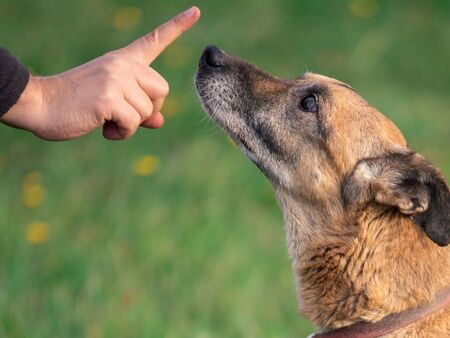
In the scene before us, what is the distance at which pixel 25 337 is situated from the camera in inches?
225

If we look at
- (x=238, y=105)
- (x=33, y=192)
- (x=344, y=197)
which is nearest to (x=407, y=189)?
(x=344, y=197)

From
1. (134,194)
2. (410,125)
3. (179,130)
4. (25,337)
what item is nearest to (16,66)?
(25,337)

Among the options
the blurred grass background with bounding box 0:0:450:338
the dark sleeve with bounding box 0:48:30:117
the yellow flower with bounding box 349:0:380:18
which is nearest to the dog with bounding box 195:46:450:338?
the blurred grass background with bounding box 0:0:450:338

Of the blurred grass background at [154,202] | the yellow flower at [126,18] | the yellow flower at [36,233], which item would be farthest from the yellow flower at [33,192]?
the yellow flower at [126,18]

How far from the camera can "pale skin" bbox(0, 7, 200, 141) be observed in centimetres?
381

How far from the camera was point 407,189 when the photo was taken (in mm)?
4668

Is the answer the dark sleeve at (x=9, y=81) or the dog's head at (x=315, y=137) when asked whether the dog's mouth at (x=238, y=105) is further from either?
the dark sleeve at (x=9, y=81)

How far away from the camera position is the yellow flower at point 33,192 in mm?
7004

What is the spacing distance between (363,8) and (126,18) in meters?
3.08

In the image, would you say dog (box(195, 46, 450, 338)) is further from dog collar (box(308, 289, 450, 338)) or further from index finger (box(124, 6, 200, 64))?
index finger (box(124, 6, 200, 64))

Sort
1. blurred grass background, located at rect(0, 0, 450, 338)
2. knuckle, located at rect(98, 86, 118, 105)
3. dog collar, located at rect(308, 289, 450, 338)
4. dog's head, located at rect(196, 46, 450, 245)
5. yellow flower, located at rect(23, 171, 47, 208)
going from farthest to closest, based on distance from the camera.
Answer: yellow flower, located at rect(23, 171, 47, 208)
blurred grass background, located at rect(0, 0, 450, 338)
dog's head, located at rect(196, 46, 450, 245)
dog collar, located at rect(308, 289, 450, 338)
knuckle, located at rect(98, 86, 118, 105)

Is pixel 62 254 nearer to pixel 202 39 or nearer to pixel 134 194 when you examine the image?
pixel 134 194

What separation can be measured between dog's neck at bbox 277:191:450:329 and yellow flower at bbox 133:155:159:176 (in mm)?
2652

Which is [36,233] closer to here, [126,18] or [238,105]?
[238,105]
